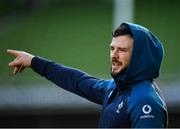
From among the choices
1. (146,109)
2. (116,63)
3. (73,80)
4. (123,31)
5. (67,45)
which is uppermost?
(123,31)

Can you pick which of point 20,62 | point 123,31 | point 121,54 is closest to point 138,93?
point 121,54

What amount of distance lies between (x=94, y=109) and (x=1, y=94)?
134cm

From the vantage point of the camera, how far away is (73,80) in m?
3.93

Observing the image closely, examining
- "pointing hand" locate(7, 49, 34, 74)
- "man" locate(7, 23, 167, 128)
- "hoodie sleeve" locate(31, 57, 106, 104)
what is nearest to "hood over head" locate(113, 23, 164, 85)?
"man" locate(7, 23, 167, 128)

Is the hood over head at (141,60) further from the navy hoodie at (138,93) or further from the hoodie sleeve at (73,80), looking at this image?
the hoodie sleeve at (73,80)

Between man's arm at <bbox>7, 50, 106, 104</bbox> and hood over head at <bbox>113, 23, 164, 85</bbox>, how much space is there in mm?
401

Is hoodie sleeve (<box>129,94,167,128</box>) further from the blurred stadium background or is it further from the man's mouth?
the blurred stadium background

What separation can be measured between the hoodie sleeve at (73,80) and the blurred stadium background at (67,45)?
442cm

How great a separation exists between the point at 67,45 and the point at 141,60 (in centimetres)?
888

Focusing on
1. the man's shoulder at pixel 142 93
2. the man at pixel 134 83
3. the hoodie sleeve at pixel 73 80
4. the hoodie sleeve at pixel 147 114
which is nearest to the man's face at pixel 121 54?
the man at pixel 134 83

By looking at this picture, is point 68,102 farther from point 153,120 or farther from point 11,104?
point 153,120

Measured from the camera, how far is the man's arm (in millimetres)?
3846

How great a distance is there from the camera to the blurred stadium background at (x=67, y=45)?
8641mm

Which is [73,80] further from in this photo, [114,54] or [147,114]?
[147,114]
